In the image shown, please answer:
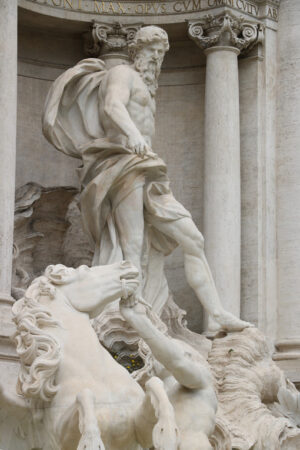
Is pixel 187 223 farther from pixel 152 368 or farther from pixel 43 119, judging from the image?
pixel 152 368

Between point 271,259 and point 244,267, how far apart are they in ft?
0.97

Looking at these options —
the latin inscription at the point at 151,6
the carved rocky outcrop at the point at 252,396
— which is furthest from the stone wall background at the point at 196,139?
the carved rocky outcrop at the point at 252,396

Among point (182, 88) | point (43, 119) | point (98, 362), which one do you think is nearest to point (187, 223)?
point (43, 119)

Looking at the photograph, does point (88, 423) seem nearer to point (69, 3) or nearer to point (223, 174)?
point (223, 174)

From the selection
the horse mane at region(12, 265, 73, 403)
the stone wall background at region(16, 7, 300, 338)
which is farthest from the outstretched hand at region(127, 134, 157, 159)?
the horse mane at region(12, 265, 73, 403)

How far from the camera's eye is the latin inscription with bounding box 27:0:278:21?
16.8 meters

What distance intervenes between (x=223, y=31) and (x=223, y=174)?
152 cm

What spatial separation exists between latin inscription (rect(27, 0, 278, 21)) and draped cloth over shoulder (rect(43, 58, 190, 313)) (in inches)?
54.8

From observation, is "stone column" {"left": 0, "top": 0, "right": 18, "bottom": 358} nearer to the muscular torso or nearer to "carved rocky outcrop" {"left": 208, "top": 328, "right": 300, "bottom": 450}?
the muscular torso

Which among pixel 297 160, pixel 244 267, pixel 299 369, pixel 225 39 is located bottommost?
pixel 299 369

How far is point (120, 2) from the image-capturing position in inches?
671

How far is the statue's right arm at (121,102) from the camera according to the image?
14.3 m

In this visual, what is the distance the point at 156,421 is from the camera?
9758mm

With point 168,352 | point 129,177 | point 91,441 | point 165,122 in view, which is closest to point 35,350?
point 91,441
